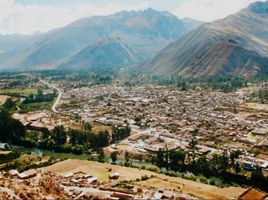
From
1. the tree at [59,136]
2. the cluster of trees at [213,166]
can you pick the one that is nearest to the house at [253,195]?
the cluster of trees at [213,166]

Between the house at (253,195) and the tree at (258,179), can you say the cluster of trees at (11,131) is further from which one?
the house at (253,195)

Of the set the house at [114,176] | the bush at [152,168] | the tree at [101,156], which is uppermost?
the house at [114,176]

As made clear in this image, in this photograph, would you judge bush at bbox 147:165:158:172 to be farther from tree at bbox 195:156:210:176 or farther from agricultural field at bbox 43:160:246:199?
tree at bbox 195:156:210:176

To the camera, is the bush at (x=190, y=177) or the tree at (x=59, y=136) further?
the tree at (x=59, y=136)

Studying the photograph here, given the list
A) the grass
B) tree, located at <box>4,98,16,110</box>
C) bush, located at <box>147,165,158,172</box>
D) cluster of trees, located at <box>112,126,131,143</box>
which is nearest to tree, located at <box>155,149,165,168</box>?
bush, located at <box>147,165,158,172</box>

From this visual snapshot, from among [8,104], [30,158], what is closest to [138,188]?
[30,158]

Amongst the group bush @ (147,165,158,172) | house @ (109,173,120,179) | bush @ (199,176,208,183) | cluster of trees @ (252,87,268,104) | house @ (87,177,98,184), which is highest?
house @ (87,177,98,184)

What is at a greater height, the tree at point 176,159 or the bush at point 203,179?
the tree at point 176,159

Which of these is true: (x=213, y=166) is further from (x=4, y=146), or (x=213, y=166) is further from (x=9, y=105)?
(x=9, y=105)

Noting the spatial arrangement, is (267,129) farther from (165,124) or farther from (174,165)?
(174,165)
